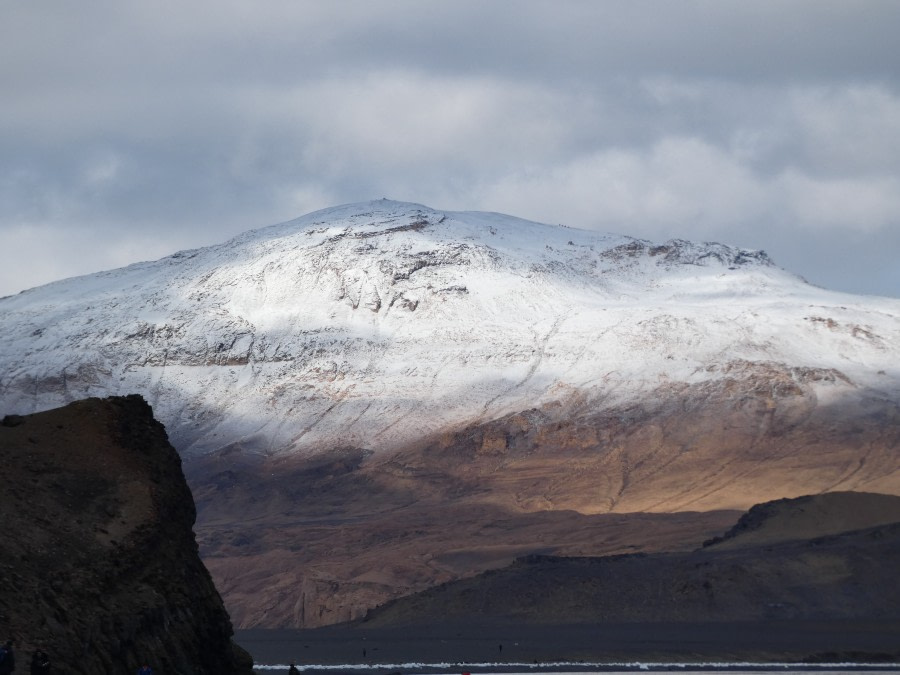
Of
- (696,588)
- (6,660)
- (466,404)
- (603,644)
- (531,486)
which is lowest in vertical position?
(603,644)

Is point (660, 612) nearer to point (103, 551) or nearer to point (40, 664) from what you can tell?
point (103, 551)

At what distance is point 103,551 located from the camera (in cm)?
3156

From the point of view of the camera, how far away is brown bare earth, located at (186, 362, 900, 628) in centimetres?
10969

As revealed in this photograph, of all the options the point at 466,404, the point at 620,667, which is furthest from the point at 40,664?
the point at 466,404

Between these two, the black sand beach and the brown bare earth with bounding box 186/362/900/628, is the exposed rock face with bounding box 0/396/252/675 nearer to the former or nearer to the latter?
the black sand beach

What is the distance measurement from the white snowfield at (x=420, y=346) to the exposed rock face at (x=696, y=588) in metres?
71.1

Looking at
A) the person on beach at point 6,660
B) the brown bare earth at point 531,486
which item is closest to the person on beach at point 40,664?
the person on beach at point 6,660

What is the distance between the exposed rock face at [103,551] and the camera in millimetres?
28984

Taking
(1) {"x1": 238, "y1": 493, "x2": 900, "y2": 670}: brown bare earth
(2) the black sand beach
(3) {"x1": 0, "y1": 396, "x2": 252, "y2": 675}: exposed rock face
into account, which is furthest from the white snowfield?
(3) {"x1": 0, "y1": 396, "x2": 252, "y2": 675}: exposed rock face

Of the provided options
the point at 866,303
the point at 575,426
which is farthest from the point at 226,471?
the point at 866,303

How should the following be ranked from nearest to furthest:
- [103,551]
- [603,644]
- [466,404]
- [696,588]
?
[103,551], [603,644], [696,588], [466,404]

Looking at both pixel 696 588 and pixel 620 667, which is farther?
pixel 696 588

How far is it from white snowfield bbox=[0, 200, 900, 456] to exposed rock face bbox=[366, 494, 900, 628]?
7107 centimetres

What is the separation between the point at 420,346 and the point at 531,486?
4200 cm
